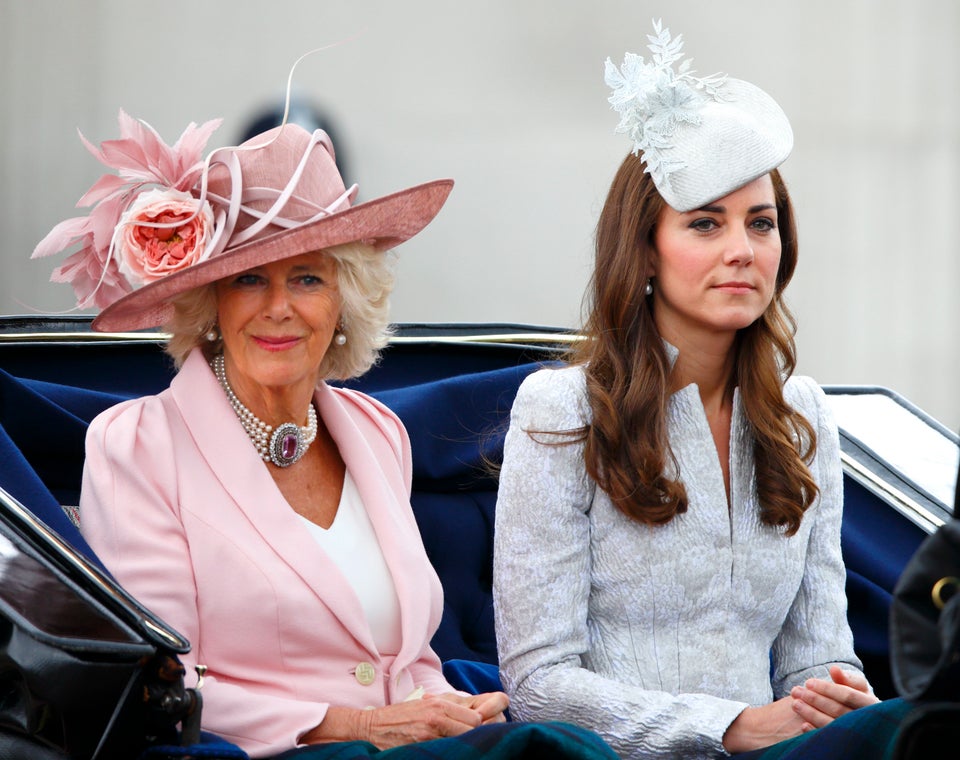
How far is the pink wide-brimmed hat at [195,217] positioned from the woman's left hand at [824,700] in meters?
0.80

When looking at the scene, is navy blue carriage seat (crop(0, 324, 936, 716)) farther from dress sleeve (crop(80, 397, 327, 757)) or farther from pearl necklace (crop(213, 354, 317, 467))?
dress sleeve (crop(80, 397, 327, 757))

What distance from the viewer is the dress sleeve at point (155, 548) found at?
1.64 metres

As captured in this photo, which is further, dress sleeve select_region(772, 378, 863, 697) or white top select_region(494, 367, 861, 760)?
dress sleeve select_region(772, 378, 863, 697)

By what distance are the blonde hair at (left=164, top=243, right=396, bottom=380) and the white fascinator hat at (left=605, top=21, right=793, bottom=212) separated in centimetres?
39

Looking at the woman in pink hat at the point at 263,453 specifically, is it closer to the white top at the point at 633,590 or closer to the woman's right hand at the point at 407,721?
the woman's right hand at the point at 407,721

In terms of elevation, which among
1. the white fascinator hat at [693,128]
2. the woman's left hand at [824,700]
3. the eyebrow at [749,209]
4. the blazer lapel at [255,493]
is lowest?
the woman's left hand at [824,700]

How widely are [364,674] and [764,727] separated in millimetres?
493

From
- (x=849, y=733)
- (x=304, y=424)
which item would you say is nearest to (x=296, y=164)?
(x=304, y=424)

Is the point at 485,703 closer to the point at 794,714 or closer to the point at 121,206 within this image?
the point at 794,714

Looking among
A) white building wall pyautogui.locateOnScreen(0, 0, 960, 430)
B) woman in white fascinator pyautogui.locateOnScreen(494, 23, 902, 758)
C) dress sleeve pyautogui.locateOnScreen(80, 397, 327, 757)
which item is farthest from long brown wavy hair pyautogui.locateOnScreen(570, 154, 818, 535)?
white building wall pyautogui.locateOnScreen(0, 0, 960, 430)

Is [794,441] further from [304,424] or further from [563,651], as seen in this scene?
[304,424]

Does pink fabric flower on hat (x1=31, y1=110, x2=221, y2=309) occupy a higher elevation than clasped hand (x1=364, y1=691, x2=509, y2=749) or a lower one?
higher

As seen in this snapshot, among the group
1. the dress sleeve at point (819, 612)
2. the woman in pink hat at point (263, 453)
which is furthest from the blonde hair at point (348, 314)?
the dress sleeve at point (819, 612)

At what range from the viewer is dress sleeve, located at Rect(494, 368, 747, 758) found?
1715 millimetres
